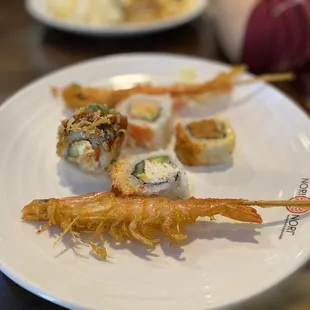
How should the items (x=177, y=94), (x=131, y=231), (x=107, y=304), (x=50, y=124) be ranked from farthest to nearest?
(x=177, y=94) < (x=50, y=124) < (x=131, y=231) < (x=107, y=304)

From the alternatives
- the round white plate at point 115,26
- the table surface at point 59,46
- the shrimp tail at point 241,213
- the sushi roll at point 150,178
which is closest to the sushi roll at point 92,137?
the sushi roll at point 150,178

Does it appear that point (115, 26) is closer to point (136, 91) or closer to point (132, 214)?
→ point (136, 91)

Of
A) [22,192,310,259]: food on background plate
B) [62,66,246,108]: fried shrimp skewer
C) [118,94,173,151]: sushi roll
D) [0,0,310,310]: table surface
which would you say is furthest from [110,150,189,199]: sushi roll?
[0,0,310,310]: table surface

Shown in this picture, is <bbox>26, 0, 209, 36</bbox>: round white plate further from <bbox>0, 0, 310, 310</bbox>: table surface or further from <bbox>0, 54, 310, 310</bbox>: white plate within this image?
<bbox>0, 54, 310, 310</bbox>: white plate

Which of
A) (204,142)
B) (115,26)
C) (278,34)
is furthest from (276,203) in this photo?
(115,26)

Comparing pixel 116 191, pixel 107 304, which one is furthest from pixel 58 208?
pixel 107 304

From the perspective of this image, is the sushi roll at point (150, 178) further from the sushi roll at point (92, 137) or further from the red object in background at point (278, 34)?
the red object in background at point (278, 34)

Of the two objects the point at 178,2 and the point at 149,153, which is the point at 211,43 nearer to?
the point at 178,2
